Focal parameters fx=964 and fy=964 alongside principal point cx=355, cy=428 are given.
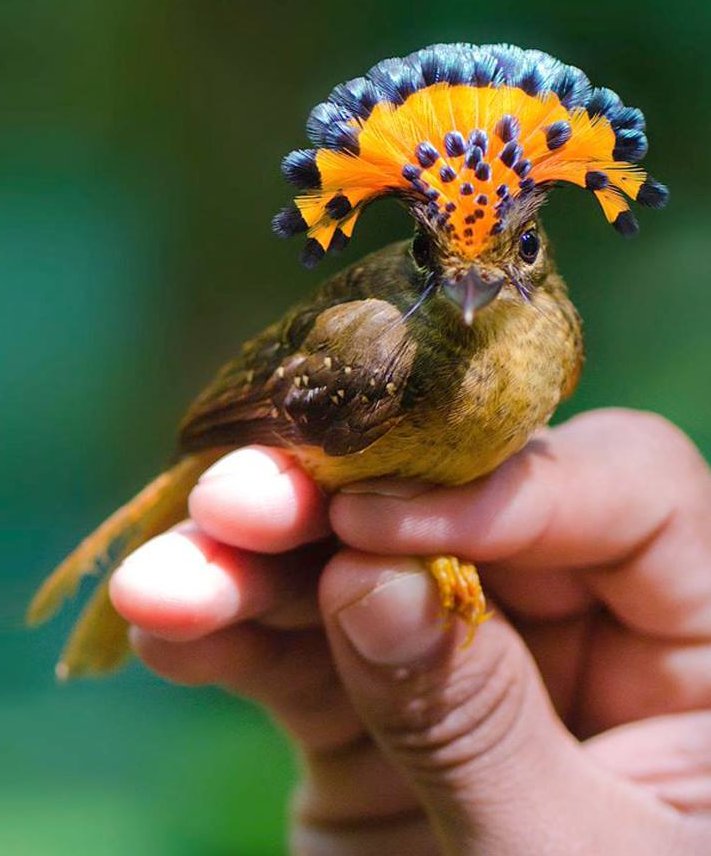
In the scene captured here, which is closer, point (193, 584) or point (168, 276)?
point (193, 584)

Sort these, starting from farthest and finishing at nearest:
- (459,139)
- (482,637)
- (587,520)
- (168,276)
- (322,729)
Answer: (168,276) → (322,729) → (587,520) → (482,637) → (459,139)

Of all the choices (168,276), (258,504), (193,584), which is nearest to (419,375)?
(258,504)

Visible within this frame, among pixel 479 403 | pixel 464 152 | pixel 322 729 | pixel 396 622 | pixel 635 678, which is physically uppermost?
pixel 464 152

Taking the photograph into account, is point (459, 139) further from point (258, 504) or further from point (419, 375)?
point (258, 504)

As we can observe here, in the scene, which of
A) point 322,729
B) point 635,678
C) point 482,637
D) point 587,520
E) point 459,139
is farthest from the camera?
point 322,729

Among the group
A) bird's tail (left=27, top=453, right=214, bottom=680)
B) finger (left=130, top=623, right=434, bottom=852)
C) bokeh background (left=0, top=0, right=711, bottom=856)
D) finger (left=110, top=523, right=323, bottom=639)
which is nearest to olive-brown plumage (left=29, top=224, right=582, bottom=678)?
finger (left=110, top=523, right=323, bottom=639)

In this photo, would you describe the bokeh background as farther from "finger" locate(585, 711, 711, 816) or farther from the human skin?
"finger" locate(585, 711, 711, 816)

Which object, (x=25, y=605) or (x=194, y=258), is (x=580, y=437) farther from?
(x=25, y=605)
